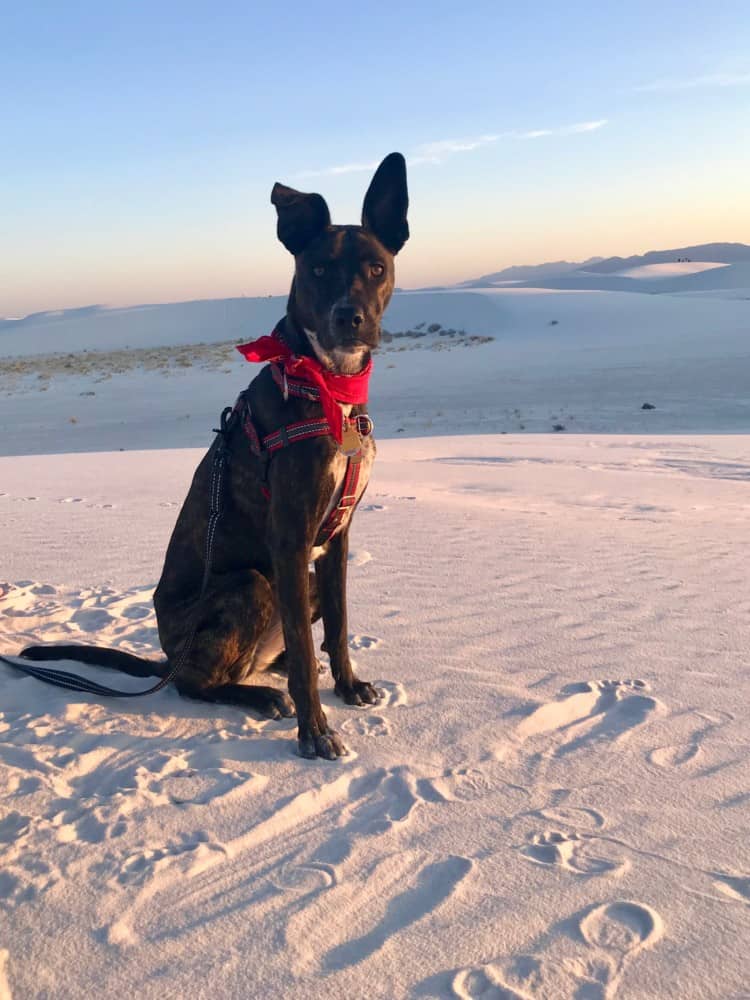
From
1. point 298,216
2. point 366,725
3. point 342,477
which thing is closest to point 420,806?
point 366,725

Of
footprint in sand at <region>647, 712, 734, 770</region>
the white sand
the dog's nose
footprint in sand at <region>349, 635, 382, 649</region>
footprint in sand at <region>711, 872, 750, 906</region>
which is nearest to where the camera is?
the white sand

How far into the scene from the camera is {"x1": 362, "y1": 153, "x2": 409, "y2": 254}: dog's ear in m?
3.55

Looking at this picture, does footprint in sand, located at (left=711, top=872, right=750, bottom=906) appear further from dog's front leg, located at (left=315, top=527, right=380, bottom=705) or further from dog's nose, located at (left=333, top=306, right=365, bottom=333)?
dog's nose, located at (left=333, top=306, right=365, bottom=333)

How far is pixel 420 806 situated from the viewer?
2861 mm

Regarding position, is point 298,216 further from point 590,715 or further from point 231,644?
point 590,715

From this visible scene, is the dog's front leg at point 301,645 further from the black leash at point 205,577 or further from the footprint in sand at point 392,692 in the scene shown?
the footprint in sand at point 392,692

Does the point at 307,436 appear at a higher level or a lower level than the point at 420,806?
higher

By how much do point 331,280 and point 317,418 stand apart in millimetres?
519

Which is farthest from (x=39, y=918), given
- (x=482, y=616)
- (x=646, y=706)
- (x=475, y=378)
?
(x=475, y=378)

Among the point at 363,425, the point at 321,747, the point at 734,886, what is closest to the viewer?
the point at 734,886

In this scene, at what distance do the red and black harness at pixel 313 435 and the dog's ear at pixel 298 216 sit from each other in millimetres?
478

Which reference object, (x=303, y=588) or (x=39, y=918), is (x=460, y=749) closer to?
(x=303, y=588)

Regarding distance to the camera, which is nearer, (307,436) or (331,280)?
(307,436)

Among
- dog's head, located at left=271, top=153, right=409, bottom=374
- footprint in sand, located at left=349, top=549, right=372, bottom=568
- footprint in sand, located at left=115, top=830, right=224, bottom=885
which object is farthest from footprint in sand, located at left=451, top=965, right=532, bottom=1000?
footprint in sand, located at left=349, top=549, right=372, bottom=568
